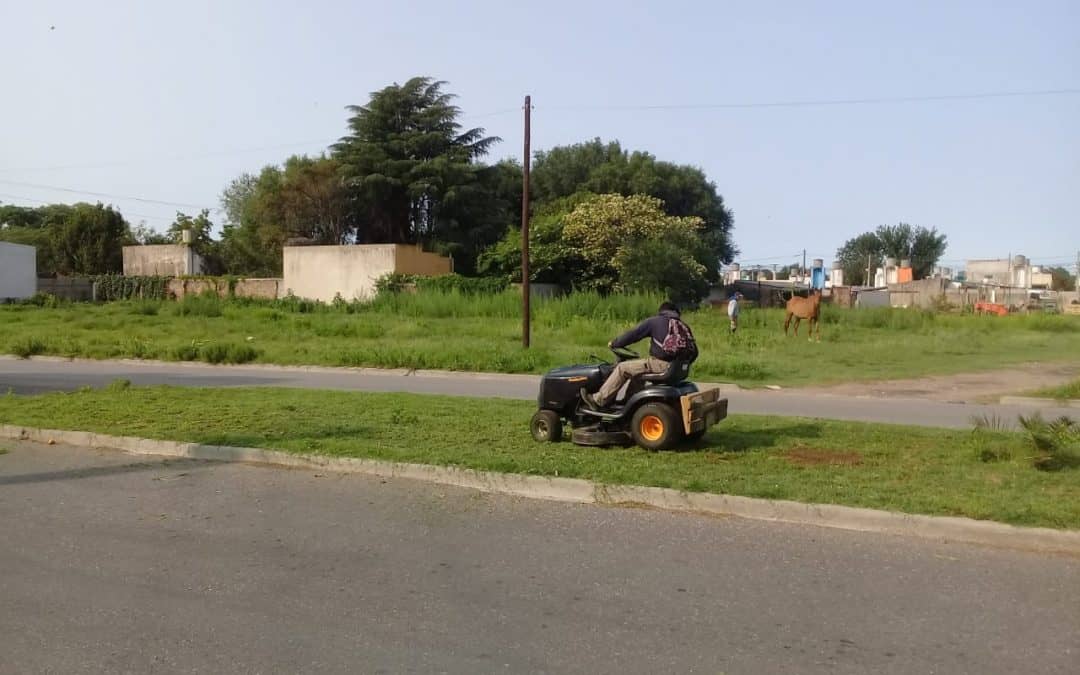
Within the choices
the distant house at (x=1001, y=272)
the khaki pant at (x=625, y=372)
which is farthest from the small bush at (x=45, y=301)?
the distant house at (x=1001, y=272)

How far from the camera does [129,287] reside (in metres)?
48.7

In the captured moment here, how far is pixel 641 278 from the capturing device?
43188mm

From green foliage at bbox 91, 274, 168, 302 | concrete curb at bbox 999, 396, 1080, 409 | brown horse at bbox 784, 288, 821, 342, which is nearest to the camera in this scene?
concrete curb at bbox 999, 396, 1080, 409

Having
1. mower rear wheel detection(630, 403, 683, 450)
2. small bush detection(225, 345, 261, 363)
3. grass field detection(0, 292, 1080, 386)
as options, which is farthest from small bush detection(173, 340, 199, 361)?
mower rear wheel detection(630, 403, 683, 450)

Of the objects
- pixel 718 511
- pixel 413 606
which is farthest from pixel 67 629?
pixel 718 511

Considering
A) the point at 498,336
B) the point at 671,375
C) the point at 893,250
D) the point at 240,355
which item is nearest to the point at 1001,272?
the point at 893,250

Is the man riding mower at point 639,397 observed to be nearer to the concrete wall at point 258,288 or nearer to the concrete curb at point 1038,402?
the concrete curb at point 1038,402

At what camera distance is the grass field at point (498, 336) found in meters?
21.9

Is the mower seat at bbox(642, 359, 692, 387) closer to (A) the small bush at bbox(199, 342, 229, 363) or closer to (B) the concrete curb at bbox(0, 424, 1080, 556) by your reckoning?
(B) the concrete curb at bbox(0, 424, 1080, 556)

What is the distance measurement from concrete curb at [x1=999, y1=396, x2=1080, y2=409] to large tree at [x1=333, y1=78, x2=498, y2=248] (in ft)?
128

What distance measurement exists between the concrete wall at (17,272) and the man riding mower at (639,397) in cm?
4890

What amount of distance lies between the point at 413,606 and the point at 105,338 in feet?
84.1

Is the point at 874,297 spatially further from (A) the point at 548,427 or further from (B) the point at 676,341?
(B) the point at 676,341

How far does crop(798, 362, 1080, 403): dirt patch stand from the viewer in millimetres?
17125
